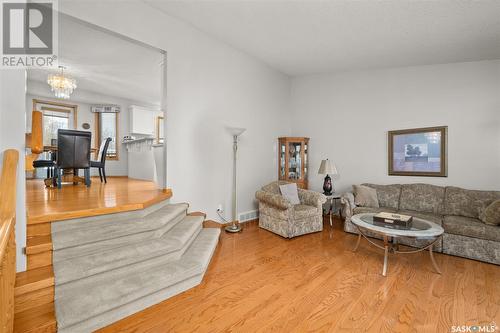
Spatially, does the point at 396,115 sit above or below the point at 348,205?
above

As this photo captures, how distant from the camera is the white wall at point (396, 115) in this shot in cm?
368

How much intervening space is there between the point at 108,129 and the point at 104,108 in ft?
2.14

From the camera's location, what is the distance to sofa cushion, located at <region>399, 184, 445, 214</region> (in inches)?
146

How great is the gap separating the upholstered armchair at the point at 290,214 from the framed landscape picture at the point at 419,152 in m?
1.69

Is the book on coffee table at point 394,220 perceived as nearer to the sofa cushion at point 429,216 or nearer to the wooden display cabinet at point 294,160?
the sofa cushion at point 429,216

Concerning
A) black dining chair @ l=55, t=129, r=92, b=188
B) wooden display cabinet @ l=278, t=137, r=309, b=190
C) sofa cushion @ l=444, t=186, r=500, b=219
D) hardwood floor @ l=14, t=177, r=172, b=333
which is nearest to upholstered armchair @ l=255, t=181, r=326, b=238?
wooden display cabinet @ l=278, t=137, r=309, b=190

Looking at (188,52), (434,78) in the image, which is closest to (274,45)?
(188,52)

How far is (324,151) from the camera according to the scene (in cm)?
525

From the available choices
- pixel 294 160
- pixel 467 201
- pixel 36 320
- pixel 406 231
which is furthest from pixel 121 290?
pixel 467 201

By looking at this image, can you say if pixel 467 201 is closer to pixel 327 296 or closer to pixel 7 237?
pixel 327 296

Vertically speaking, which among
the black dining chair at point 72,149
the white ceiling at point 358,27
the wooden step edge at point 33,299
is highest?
the white ceiling at point 358,27

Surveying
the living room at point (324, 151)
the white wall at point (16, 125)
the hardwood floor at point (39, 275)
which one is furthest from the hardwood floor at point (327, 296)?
the white wall at point (16, 125)

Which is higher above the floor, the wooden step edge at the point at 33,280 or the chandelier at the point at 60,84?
the chandelier at the point at 60,84

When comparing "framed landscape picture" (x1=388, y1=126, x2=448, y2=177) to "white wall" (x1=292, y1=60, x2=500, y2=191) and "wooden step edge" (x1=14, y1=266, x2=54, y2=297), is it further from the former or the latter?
"wooden step edge" (x1=14, y1=266, x2=54, y2=297)
